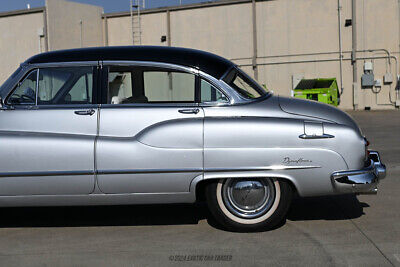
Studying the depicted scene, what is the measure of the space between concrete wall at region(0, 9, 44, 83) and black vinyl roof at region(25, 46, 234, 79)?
25.3 metres

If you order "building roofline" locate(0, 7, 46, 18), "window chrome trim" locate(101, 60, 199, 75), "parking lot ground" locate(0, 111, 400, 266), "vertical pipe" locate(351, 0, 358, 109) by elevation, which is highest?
"building roofline" locate(0, 7, 46, 18)

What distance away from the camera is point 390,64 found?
26859mm

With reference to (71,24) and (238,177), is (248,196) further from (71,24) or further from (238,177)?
(71,24)

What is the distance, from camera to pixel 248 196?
5215 millimetres

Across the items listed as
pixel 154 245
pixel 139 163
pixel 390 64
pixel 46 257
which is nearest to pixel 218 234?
pixel 154 245

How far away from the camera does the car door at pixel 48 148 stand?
16.8ft

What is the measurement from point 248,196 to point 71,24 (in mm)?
26323

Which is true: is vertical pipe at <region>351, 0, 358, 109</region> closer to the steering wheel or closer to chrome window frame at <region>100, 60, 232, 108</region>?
chrome window frame at <region>100, 60, 232, 108</region>

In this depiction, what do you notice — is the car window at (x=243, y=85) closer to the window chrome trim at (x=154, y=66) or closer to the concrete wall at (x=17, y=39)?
the window chrome trim at (x=154, y=66)

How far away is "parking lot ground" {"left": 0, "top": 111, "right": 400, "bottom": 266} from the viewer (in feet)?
14.8

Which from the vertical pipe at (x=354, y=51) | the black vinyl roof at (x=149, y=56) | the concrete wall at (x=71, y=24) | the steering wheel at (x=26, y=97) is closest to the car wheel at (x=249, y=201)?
the black vinyl roof at (x=149, y=56)

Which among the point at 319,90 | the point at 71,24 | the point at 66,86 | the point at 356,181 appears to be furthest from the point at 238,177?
the point at 71,24

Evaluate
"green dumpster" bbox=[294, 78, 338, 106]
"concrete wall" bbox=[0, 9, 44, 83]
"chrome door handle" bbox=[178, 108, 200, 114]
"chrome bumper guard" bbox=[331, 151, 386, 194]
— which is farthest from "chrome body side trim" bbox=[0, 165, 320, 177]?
"concrete wall" bbox=[0, 9, 44, 83]

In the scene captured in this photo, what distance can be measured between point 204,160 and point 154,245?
86 centimetres
